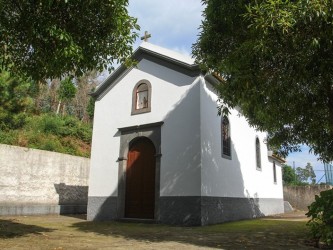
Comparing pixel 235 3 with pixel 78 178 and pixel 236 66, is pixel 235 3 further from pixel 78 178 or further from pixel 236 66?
pixel 78 178

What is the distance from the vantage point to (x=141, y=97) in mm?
16016

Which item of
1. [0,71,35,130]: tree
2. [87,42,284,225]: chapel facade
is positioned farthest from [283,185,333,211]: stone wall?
[0,71,35,130]: tree

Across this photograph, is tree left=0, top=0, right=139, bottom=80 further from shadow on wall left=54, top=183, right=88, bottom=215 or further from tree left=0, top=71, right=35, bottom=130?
shadow on wall left=54, top=183, right=88, bottom=215

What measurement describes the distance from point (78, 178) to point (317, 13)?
16.7 meters

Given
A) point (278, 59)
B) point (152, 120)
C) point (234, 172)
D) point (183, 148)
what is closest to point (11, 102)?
point (152, 120)

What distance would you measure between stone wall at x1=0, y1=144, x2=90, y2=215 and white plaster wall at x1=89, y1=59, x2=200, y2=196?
3079 millimetres

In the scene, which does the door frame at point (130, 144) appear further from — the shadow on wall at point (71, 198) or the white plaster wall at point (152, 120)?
the shadow on wall at point (71, 198)

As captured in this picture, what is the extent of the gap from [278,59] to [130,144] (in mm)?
8998

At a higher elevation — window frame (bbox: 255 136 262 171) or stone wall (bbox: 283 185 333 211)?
window frame (bbox: 255 136 262 171)

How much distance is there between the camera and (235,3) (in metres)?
8.62

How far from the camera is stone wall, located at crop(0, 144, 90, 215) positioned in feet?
52.3

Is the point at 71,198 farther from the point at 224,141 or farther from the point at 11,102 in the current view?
the point at 224,141

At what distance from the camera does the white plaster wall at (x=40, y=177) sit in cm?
1603

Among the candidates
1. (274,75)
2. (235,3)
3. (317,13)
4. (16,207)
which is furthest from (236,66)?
(16,207)
